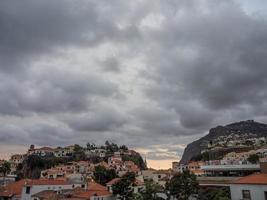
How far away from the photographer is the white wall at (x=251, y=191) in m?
34.3

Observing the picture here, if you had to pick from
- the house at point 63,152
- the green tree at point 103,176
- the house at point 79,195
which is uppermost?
the house at point 63,152

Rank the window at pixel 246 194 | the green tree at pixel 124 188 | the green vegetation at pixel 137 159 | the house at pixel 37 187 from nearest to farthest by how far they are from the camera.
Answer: the window at pixel 246 194 < the green tree at pixel 124 188 < the house at pixel 37 187 < the green vegetation at pixel 137 159

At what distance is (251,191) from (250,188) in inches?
14.2

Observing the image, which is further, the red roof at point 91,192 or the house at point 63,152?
the house at point 63,152

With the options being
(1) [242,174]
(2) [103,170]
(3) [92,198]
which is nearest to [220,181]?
(1) [242,174]

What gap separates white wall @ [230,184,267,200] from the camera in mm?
34344

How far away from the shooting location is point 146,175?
95.9m

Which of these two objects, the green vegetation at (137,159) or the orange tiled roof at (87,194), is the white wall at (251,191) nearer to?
the orange tiled roof at (87,194)

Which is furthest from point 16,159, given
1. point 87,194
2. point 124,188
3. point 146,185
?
point 146,185

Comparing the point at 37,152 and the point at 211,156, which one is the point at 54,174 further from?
the point at 211,156

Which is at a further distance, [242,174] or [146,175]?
[146,175]

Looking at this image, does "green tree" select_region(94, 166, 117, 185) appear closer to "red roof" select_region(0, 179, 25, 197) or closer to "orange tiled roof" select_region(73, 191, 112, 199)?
"red roof" select_region(0, 179, 25, 197)


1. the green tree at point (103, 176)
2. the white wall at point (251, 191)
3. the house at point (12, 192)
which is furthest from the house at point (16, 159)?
the white wall at point (251, 191)

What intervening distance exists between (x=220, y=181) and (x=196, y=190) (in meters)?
6.36
